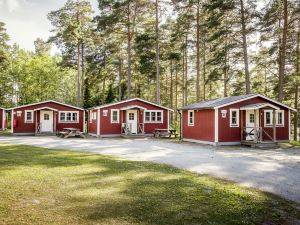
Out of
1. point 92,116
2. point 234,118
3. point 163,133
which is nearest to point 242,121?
point 234,118

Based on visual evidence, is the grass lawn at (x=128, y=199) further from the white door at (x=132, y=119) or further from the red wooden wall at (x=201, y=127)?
the white door at (x=132, y=119)

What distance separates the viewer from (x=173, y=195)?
7.14 metres

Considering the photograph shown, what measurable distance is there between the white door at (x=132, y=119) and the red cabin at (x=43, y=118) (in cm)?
582

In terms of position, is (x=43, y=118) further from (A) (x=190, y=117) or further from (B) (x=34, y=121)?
(A) (x=190, y=117)

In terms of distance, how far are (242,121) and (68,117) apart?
17.4 metres

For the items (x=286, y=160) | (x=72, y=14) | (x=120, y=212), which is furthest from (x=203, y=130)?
(x=72, y=14)

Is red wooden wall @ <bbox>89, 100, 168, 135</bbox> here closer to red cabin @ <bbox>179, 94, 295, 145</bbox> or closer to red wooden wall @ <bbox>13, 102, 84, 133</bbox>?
red wooden wall @ <bbox>13, 102, 84, 133</bbox>

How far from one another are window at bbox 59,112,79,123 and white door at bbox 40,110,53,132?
932 millimetres

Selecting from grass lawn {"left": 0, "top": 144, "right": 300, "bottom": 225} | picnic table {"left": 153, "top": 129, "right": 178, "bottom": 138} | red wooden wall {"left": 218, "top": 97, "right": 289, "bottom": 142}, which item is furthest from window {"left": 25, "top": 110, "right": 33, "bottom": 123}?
grass lawn {"left": 0, "top": 144, "right": 300, "bottom": 225}

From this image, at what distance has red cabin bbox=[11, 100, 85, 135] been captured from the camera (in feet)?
96.0

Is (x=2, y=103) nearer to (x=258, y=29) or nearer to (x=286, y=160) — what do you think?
(x=258, y=29)

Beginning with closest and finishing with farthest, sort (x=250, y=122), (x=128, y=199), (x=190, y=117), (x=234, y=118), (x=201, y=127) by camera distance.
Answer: (x=128, y=199), (x=234, y=118), (x=250, y=122), (x=201, y=127), (x=190, y=117)

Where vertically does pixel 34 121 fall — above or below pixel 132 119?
below

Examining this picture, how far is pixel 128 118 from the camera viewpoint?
2831cm
